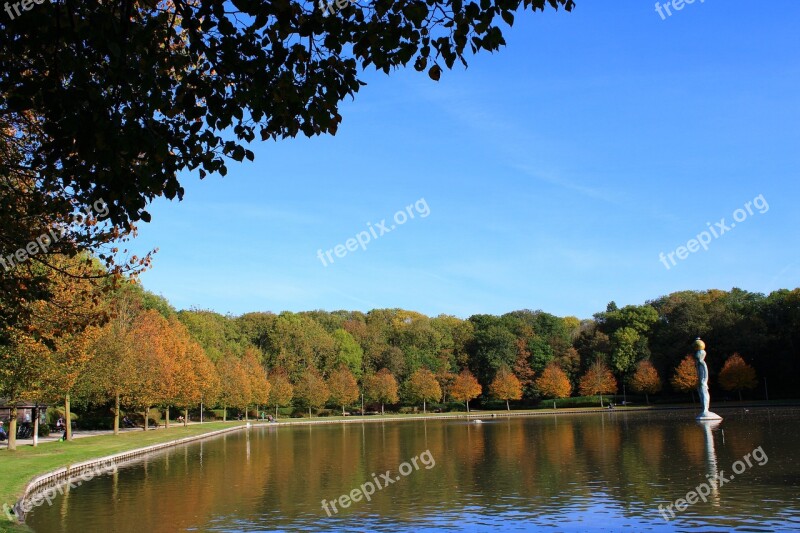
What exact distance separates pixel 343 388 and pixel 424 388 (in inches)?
419

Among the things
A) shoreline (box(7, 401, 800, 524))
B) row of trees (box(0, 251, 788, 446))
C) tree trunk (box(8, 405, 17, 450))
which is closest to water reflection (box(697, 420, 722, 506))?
shoreline (box(7, 401, 800, 524))

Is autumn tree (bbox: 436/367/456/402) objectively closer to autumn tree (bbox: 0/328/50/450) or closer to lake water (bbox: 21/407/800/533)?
lake water (bbox: 21/407/800/533)

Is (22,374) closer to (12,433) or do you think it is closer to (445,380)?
(12,433)

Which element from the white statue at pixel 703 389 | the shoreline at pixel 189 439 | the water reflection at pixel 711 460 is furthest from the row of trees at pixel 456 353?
the water reflection at pixel 711 460

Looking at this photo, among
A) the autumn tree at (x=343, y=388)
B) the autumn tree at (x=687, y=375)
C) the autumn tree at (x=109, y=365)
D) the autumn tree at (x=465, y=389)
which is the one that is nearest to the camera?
the autumn tree at (x=109, y=365)

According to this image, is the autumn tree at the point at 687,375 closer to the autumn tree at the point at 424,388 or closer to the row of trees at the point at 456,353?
the row of trees at the point at 456,353

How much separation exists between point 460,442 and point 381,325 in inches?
2652

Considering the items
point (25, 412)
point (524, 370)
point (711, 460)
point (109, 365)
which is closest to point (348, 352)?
point (524, 370)

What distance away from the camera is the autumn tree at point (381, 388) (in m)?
87.8

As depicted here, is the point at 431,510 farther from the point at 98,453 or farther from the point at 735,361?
the point at 735,361

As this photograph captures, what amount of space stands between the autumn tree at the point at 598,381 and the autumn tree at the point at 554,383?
6.69 feet

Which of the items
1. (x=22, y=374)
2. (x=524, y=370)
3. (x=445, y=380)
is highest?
(x=22, y=374)

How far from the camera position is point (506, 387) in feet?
290

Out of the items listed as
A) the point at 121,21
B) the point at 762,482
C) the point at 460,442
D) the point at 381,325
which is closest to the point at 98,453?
the point at 460,442
